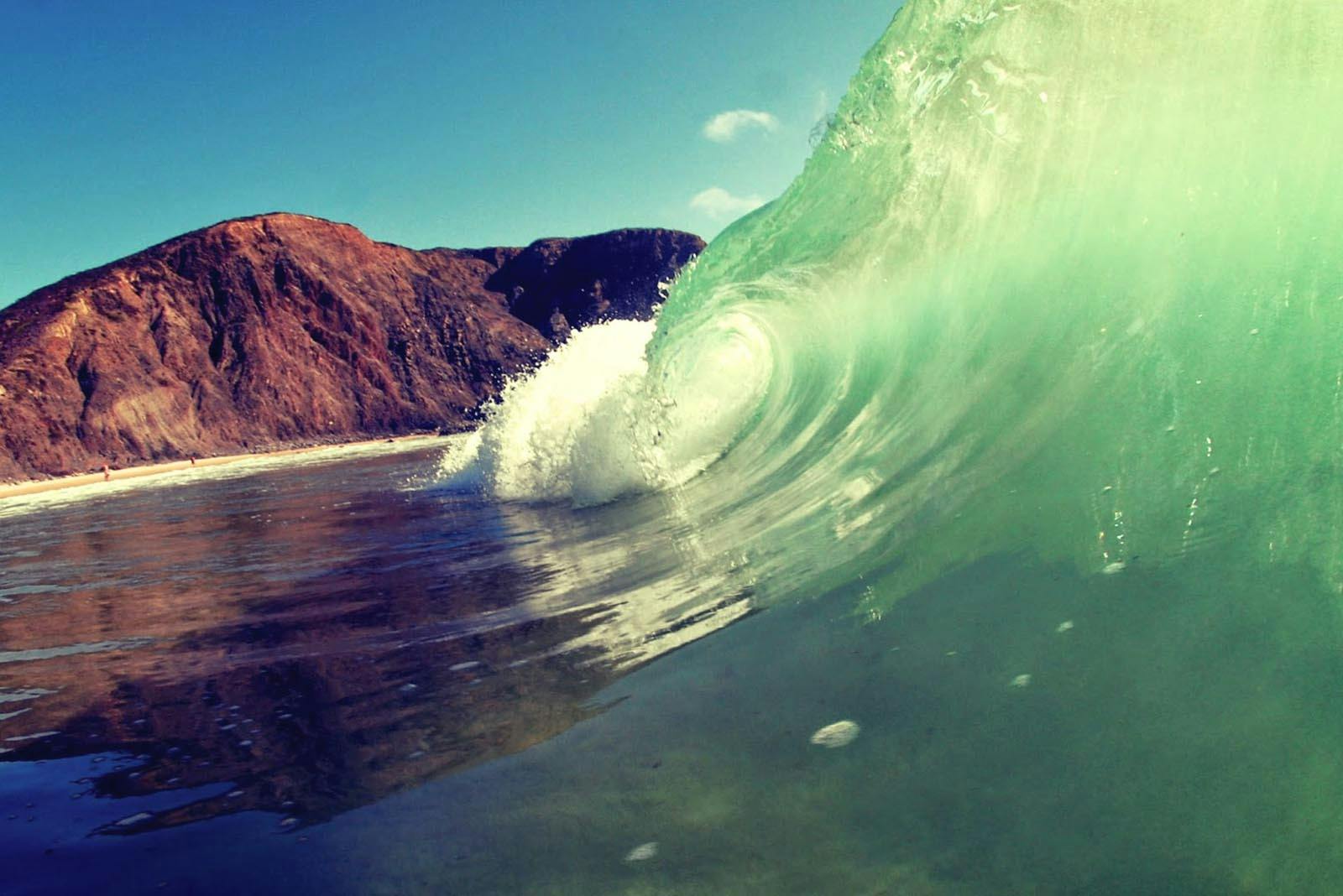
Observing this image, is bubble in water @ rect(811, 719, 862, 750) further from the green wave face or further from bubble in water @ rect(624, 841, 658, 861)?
the green wave face

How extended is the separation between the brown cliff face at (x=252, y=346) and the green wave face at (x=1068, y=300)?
2058 inches

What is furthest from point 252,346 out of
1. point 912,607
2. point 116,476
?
point 912,607

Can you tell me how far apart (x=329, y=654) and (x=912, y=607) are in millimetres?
2482

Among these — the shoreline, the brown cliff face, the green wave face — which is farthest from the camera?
the brown cliff face

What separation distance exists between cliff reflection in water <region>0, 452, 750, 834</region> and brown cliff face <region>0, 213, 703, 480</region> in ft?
163

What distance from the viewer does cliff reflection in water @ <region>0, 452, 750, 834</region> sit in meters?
2.45

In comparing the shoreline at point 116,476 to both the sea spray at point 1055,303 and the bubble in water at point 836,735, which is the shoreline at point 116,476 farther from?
the bubble in water at point 836,735

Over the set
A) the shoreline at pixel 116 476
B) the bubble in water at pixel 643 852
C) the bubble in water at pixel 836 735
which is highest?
the shoreline at pixel 116 476

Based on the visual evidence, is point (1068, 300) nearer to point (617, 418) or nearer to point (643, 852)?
point (643, 852)

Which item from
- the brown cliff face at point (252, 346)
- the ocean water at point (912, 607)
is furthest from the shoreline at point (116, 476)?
the ocean water at point (912, 607)

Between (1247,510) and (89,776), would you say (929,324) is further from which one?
(89,776)

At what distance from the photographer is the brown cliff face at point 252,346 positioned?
1966 inches

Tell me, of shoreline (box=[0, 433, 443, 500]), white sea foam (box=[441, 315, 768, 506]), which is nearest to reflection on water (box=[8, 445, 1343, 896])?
white sea foam (box=[441, 315, 768, 506])

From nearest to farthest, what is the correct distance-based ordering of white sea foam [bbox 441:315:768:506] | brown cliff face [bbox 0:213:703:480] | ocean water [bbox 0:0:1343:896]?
ocean water [bbox 0:0:1343:896]
white sea foam [bbox 441:315:768:506]
brown cliff face [bbox 0:213:703:480]
